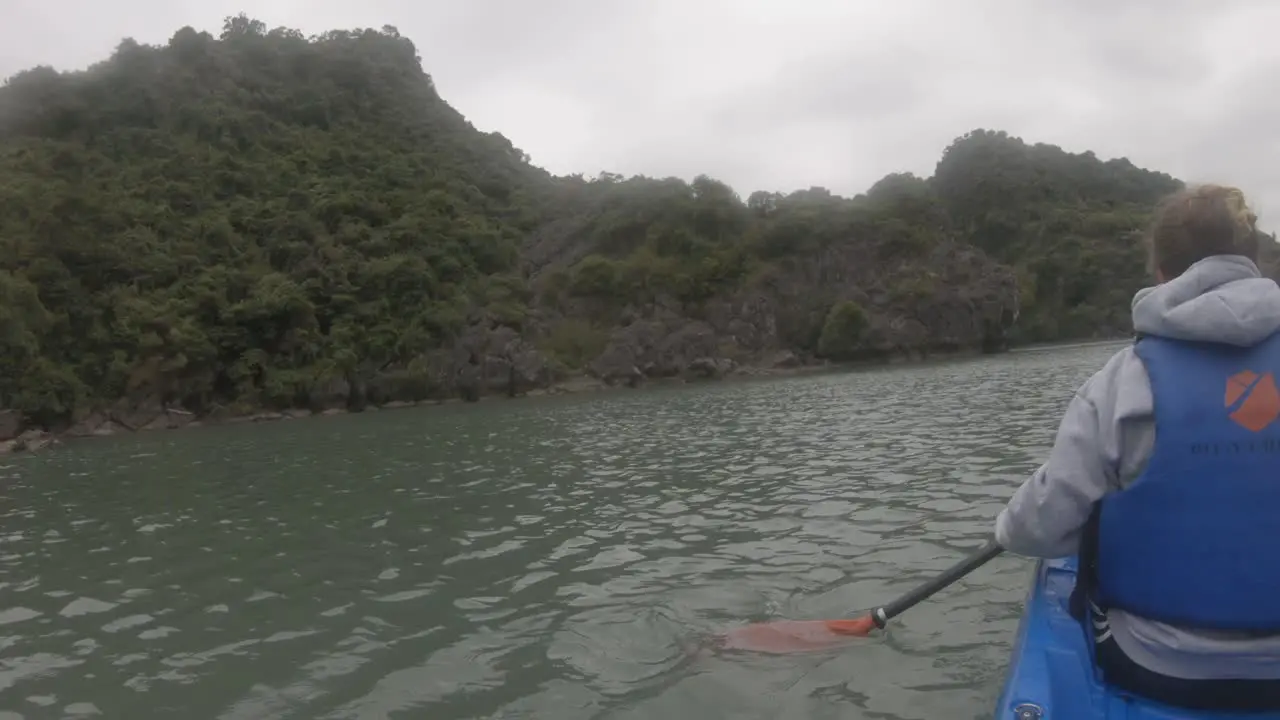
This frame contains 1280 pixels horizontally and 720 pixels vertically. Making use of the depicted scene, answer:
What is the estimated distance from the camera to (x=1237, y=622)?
2383 mm

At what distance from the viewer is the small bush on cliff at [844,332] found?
56.2 m

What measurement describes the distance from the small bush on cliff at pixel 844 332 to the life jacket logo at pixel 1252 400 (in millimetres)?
55013

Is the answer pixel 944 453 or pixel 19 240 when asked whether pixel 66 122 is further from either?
pixel 944 453

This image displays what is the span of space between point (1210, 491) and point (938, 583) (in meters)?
2.20

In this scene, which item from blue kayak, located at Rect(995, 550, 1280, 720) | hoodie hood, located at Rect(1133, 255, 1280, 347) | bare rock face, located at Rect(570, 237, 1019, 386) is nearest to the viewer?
hoodie hood, located at Rect(1133, 255, 1280, 347)

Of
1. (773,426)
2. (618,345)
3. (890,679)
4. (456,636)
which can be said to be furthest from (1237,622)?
(618,345)

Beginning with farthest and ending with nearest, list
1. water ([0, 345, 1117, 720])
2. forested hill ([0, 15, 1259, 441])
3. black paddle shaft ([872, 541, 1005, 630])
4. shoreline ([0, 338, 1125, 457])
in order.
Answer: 1. forested hill ([0, 15, 1259, 441])
2. shoreline ([0, 338, 1125, 457])
3. water ([0, 345, 1117, 720])
4. black paddle shaft ([872, 541, 1005, 630])

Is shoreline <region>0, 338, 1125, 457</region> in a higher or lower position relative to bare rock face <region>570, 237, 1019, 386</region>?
lower

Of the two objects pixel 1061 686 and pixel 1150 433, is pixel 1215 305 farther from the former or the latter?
pixel 1061 686

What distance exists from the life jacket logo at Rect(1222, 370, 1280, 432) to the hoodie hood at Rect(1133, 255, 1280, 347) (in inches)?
3.9

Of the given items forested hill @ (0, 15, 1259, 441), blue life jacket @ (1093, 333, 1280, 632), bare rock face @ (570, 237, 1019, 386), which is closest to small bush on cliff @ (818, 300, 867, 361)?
forested hill @ (0, 15, 1259, 441)

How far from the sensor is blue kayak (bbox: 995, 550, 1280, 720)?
262 centimetres

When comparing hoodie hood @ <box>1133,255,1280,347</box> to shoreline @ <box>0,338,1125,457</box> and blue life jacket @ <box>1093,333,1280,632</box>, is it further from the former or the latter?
shoreline @ <box>0,338,1125,457</box>

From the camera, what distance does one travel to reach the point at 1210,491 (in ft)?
7.60
